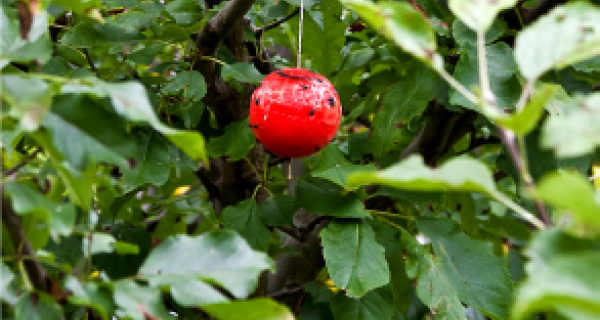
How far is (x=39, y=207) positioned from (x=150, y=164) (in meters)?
0.47

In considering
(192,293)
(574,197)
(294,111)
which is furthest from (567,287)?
(294,111)

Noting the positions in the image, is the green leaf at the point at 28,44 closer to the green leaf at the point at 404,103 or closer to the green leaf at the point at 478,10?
the green leaf at the point at 478,10

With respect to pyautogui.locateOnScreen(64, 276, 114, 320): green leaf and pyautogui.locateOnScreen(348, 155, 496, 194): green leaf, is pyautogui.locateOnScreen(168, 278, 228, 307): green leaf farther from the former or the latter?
pyautogui.locateOnScreen(348, 155, 496, 194): green leaf

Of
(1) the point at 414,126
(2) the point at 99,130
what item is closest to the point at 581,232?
(2) the point at 99,130

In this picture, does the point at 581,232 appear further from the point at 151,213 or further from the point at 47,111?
the point at 151,213

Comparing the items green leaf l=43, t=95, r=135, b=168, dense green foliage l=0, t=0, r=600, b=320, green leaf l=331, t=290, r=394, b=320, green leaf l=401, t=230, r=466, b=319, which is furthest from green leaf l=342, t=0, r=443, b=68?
green leaf l=331, t=290, r=394, b=320

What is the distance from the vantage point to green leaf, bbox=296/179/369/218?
896 mm

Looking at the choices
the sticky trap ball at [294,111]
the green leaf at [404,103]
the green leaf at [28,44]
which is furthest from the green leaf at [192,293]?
the green leaf at [404,103]

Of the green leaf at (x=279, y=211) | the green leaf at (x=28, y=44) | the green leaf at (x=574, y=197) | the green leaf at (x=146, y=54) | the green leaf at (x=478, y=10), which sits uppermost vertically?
the green leaf at (x=478, y=10)

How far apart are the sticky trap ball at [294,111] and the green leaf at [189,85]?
111mm

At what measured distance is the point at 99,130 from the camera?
19.6 inches

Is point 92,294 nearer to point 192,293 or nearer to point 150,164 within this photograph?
point 192,293

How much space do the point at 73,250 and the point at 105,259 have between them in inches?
2.7

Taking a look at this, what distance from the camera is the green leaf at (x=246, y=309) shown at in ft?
1.68
